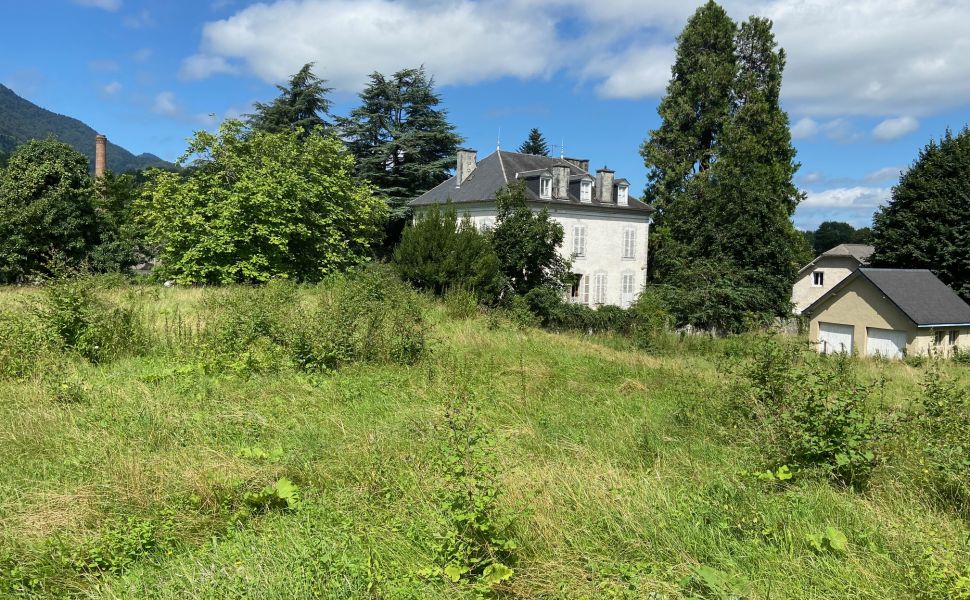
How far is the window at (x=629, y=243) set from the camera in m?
37.7

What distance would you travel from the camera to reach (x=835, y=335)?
31.0 metres

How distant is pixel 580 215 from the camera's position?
35.9 m

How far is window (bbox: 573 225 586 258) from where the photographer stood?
35.9 meters

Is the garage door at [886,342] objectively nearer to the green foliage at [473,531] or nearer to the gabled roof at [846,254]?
the gabled roof at [846,254]

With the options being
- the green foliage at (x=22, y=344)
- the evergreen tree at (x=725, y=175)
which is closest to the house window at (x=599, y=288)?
the evergreen tree at (x=725, y=175)

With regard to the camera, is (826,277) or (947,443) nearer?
(947,443)

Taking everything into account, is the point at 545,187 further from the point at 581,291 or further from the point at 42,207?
the point at 42,207

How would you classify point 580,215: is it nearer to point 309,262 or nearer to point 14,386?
point 309,262

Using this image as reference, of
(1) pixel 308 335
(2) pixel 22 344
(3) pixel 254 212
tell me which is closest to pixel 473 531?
(1) pixel 308 335

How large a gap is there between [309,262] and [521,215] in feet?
29.4

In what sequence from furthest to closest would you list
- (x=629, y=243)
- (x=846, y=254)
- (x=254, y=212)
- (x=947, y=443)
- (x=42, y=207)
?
(x=846, y=254) < (x=629, y=243) < (x=42, y=207) < (x=254, y=212) < (x=947, y=443)

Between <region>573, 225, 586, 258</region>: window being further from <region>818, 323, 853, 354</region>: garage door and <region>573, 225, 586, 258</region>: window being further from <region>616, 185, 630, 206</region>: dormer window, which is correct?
<region>818, 323, 853, 354</region>: garage door

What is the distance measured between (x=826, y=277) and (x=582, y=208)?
22643 mm

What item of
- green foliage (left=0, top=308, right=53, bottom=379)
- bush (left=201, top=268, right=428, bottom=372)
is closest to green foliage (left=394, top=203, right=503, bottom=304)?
bush (left=201, top=268, right=428, bottom=372)
